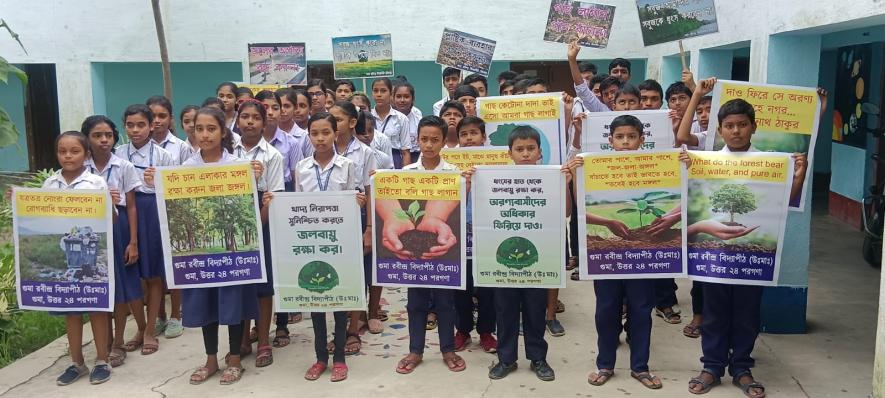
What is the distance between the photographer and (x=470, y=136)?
468 centimetres

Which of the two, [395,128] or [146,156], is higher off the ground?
[395,128]

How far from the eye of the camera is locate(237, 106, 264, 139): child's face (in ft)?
13.9

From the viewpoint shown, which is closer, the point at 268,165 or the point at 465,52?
the point at 268,165

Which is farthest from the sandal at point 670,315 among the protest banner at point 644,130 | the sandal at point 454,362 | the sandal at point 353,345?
the sandal at point 353,345

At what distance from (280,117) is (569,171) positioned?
2.33 m

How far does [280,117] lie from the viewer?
5.22 meters

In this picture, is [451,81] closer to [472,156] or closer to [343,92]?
[343,92]

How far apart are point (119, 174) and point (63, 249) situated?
56 centimetres

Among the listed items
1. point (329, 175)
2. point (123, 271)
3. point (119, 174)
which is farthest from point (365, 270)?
point (119, 174)

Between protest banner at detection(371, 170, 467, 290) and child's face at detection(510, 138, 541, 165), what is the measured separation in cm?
35

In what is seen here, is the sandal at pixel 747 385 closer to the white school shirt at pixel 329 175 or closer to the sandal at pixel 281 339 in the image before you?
the white school shirt at pixel 329 175

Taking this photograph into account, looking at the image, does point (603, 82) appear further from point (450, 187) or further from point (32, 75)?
point (32, 75)

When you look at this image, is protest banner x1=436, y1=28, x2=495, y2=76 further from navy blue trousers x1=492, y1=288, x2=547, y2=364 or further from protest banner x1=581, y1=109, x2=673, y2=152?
navy blue trousers x1=492, y1=288, x2=547, y2=364

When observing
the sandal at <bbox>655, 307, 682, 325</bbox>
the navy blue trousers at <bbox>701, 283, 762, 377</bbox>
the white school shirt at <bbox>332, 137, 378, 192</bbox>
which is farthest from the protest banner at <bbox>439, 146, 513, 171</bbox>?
the sandal at <bbox>655, 307, 682, 325</bbox>
